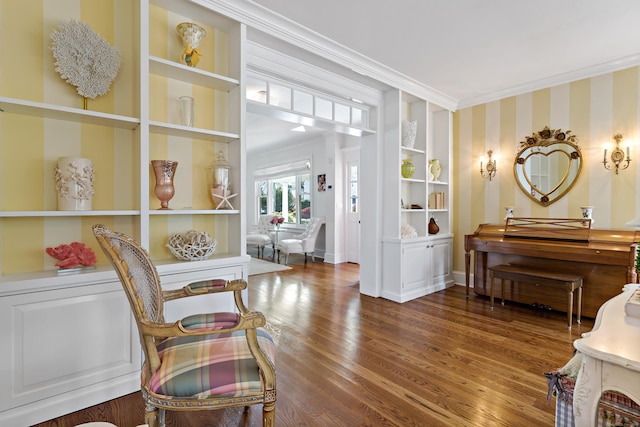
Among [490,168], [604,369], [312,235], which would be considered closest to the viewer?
[604,369]

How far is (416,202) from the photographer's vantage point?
170 inches

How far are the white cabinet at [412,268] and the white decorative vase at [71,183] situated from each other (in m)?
3.08

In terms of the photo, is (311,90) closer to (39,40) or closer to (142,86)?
(142,86)

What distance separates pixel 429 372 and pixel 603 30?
319cm

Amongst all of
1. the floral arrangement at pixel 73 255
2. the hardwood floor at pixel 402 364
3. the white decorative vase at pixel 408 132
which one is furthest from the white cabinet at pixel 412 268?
the floral arrangement at pixel 73 255

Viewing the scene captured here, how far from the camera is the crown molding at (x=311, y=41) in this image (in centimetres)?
229

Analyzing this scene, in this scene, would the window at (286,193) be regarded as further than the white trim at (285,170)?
Yes

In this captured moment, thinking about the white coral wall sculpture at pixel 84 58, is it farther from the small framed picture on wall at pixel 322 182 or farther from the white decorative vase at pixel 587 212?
the small framed picture on wall at pixel 322 182

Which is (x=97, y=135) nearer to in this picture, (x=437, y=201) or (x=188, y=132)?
(x=188, y=132)

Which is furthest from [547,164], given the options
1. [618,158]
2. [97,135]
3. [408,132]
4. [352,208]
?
[97,135]

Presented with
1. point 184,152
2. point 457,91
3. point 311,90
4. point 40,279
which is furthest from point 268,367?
point 457,91

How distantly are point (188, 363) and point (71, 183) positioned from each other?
1268 millimetres

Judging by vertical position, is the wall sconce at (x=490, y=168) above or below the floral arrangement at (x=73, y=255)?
above

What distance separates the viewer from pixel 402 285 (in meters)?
3.81
